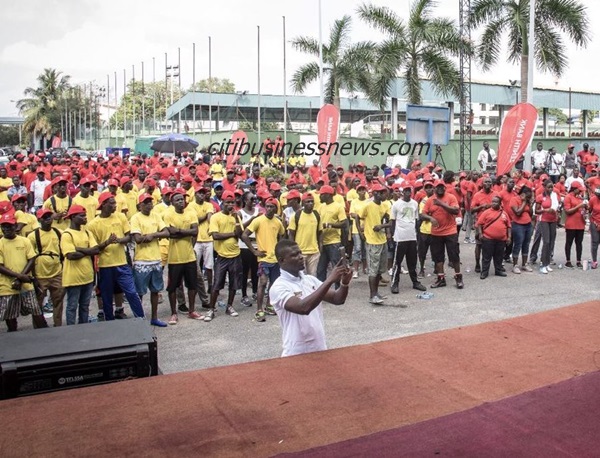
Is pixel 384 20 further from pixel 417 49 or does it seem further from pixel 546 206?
pixel 546 206

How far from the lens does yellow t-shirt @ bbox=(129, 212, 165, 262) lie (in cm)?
855

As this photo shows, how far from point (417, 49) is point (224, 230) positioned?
21159mm

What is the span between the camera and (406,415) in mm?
3287

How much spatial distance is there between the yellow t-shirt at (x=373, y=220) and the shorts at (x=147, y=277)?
3384 mm

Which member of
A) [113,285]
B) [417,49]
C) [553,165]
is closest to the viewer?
[113,285]

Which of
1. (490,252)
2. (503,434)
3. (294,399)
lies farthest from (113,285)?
(490,252)

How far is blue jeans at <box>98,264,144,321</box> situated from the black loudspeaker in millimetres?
3555

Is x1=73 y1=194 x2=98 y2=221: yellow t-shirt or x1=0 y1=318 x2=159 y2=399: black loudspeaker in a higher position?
x1=73 y1=194 x2=98 y2=221: yellow t-shirt

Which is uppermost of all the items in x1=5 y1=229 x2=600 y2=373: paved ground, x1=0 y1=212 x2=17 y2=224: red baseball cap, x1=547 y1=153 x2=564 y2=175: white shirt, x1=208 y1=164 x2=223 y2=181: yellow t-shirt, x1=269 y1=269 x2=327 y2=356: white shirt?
x1=547 y1=153 x2=564 y2=175: white shirt

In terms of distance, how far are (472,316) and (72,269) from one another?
5.42 metres

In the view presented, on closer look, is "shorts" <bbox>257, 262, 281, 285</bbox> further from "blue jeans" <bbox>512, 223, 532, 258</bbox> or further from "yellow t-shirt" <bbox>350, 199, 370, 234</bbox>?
"blue jeans" <bbox>512, 223, 532, 258</bbox>

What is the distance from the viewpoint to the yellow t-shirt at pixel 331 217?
10.1 m

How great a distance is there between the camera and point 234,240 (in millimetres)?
9500

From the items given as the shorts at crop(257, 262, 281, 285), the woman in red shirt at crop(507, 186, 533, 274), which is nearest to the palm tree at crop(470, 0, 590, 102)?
the woman in red shirt at crop(507, 186, 533, 274)
